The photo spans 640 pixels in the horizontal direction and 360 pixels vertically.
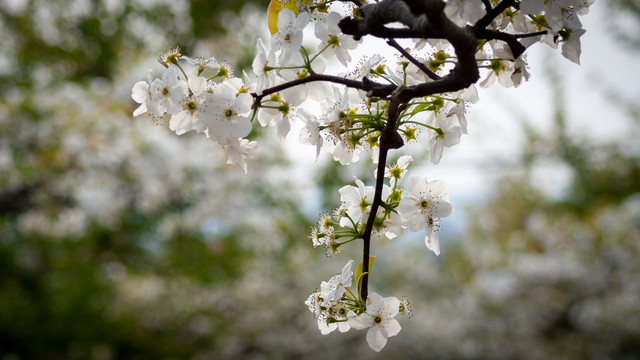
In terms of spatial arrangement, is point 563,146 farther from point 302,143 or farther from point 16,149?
point 16,149

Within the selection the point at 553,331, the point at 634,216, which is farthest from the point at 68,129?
the point at 634,216

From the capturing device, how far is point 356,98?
19.1 inches

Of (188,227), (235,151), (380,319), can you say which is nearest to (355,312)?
(380,319)

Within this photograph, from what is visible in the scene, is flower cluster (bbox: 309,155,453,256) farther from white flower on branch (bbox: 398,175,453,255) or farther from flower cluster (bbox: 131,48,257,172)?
flower cluster (bbox: 131,48,257,172)

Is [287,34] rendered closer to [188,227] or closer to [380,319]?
[380,319]

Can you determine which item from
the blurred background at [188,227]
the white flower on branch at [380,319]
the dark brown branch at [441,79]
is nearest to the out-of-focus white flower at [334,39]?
the dark brown branch at [441,79]

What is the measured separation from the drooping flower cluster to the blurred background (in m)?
2.97

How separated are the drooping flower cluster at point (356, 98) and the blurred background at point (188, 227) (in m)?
2.97

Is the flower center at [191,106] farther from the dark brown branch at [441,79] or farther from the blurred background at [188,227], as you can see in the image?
the blurred background at [188,227]

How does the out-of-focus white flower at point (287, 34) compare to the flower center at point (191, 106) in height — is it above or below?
above

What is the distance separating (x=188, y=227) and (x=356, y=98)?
3.60 m

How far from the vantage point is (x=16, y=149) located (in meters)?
3.56

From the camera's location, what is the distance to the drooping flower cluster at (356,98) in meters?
0.39

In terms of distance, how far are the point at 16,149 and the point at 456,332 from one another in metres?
3.40
